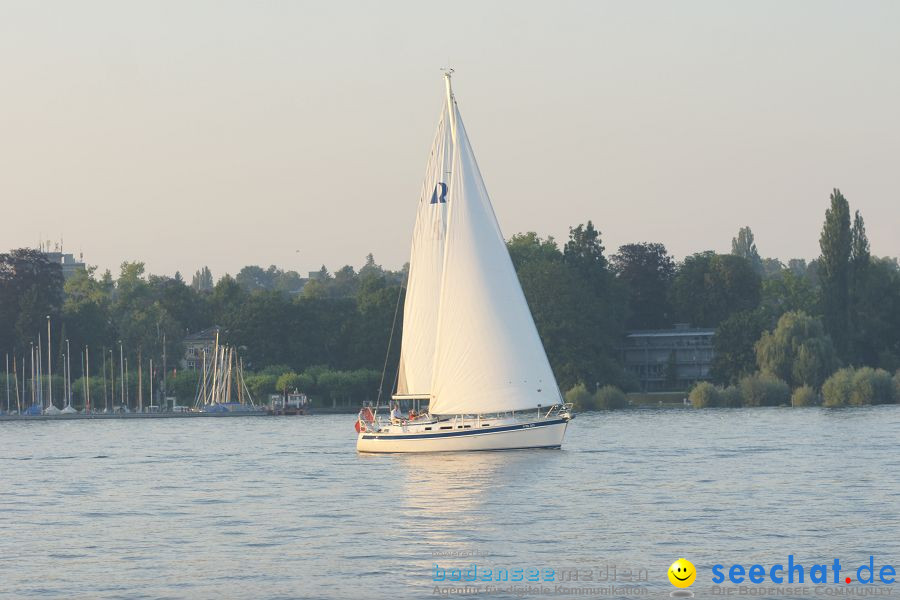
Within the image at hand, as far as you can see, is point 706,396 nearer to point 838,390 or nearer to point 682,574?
point 838,390

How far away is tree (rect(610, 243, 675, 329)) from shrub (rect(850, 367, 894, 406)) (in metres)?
67.1

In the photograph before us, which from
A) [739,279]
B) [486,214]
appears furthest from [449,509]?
[739,279]

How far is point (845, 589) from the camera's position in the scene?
30.2m

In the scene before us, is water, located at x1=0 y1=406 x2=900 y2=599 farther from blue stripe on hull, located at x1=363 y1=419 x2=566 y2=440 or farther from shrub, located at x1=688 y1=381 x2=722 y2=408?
shrub, located at x1=688 y1=381 x2=722 y2=408

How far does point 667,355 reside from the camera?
17362 cm

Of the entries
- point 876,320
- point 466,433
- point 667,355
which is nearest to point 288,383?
point 667,355

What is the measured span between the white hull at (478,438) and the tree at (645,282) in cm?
11697

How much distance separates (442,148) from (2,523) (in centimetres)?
2721

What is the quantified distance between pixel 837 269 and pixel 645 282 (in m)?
59.4

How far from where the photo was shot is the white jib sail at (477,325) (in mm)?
64000

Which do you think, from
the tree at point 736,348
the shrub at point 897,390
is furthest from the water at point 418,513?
the tree at point 736,348

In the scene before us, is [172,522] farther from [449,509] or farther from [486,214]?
[486,214]

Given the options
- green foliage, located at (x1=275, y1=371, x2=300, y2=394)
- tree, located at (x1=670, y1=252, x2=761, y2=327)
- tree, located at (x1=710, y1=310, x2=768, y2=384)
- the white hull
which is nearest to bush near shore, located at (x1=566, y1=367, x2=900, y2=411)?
tree, located at (x1=710, y1=310, x2=768, y2=384)

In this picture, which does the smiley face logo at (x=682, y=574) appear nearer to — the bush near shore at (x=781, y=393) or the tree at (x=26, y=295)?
the bush near shore at (x=781, y=393)
